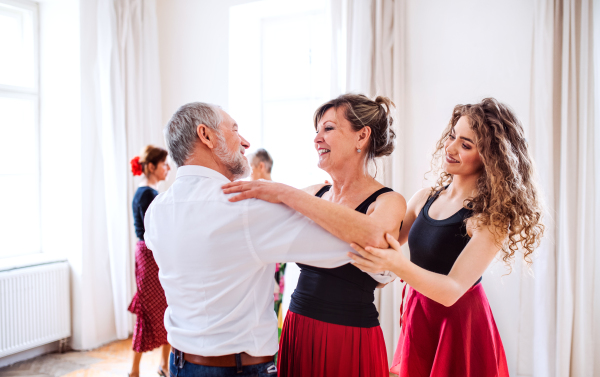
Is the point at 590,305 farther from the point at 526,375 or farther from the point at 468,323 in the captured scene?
the point at 468,323

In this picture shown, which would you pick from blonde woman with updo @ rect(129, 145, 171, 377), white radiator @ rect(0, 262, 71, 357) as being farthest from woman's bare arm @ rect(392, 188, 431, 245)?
white radiator @ rect(0, 262, 71, 357)

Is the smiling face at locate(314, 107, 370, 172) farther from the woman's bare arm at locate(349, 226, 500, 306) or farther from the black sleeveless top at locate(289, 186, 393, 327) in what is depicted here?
the woman's bare arm at locate(349, 226, 500, 306)

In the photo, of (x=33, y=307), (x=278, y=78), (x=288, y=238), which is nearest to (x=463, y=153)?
(x=288, y=238)

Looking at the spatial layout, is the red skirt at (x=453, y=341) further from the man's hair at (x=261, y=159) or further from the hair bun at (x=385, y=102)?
the man's hair at (x=261, y=159)

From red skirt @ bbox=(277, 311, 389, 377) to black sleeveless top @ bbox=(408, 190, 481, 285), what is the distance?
1.13ft

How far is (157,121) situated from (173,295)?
355 centimetres

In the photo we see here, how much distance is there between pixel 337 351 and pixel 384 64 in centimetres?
251

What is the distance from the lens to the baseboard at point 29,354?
3.50 m

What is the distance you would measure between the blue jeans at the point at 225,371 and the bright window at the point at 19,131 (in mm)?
3647

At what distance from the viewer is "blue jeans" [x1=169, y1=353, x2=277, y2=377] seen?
3.91 feet

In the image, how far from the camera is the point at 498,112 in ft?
5.13

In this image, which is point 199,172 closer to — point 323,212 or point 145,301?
point 323,212

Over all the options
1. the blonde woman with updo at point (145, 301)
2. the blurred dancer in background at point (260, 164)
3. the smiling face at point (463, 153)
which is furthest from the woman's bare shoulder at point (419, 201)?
the blonde woman with updo at point (145, 301)

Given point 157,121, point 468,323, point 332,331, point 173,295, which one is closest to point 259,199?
point 173,295
